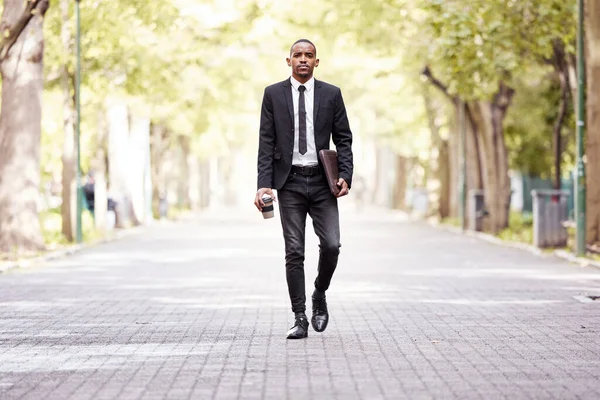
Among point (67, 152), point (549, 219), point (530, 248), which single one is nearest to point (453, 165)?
point (67, 152)

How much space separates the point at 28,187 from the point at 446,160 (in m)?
21.7

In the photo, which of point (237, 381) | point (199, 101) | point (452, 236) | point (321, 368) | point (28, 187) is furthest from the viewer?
point (199, 101)

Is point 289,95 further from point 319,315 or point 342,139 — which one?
point 319,315

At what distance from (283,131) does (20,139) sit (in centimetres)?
1380

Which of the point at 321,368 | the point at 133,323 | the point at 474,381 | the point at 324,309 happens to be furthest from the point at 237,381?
the point at 133,323

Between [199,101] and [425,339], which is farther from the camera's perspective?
[199,101]

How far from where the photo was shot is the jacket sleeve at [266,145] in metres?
10.3

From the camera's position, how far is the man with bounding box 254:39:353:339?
10289mm

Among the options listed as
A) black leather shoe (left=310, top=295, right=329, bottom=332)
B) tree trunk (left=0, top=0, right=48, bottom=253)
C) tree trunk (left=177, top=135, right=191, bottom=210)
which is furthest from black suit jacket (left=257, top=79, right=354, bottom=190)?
tree trunk (left=177, top=135, right=191, bottom=210)

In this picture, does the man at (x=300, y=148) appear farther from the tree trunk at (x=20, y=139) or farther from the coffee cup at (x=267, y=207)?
the tree trunk at (x=20, y=139)

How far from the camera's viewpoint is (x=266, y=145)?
10328 millimetres

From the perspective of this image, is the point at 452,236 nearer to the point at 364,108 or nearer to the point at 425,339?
the point at 425,339

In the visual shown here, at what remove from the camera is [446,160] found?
43312 mm

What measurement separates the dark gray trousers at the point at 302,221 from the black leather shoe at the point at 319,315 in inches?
8.5
